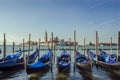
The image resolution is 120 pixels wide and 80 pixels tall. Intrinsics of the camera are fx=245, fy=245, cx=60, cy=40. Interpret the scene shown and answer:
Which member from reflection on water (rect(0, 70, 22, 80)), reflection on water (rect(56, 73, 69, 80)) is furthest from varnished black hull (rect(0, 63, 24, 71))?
reflection on water (rect(56, 73, 69, 80))

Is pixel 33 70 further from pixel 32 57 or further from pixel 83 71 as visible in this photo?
pixel 32 57

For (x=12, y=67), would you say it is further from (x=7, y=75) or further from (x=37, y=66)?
(x=37, y=66)

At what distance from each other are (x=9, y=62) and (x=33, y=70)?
4.88 meters

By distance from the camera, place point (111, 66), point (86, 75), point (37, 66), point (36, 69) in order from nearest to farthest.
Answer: point (36, 69) → point (37, 66) → point (86, 75) → point (111, 66)

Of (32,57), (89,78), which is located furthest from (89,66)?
(32,57)

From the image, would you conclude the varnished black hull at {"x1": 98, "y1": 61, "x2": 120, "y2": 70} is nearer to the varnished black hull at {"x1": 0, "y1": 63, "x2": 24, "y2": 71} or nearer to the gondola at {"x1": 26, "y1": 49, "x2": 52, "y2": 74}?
the gondola at {"x1": 26, "y1": 49, "x2": 52, "y2": 74}

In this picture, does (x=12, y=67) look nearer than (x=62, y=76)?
No

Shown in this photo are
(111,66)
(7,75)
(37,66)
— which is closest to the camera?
(37,66)

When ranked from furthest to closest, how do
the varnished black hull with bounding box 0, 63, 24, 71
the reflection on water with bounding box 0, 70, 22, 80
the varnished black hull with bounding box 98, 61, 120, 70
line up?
the varnished black hull with bounding box 98, 61, 120, 70 → the varnished black hull with bounding box 0, 63, 24, 71 → the reflection on water with bounding box 0, 70, 22, 80

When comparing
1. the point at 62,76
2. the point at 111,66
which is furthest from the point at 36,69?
the point at 111,66

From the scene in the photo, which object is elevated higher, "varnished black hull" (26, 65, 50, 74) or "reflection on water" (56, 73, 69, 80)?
"varnished black hull" (26, 65, 50, 74)

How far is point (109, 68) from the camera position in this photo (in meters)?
24.9

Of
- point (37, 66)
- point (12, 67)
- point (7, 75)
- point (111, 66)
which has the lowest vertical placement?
point (7, 75)

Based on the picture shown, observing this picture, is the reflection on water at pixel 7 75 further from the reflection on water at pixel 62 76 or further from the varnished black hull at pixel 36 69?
the reflection on water at pixel 62 76
